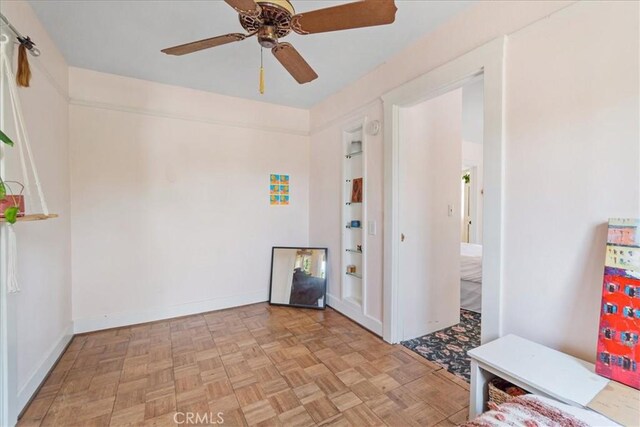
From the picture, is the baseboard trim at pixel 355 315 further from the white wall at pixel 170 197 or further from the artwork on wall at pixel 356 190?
the artwork on wall at pixel 356 190

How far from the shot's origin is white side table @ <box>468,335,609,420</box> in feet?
3.73

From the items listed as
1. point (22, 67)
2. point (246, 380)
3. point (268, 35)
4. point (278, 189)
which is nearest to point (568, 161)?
point (268, 35)

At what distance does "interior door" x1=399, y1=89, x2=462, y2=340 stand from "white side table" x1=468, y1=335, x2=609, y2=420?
1.08m

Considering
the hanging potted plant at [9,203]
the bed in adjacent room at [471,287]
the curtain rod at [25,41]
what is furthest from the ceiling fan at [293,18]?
the bed in adjacent room at [471,287]

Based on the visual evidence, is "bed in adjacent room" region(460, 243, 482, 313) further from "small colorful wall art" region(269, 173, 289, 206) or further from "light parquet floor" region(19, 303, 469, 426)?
"small colorful wall art" region(269, 173, 289, 206)

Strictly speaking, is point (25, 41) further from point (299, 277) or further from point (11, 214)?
point (299, 277)

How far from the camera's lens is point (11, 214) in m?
1.29

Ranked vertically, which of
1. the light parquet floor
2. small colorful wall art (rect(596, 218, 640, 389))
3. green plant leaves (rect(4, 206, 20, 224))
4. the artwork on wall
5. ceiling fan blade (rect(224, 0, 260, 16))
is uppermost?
ceiling fan blade (rect(224, 0, 260, 16))

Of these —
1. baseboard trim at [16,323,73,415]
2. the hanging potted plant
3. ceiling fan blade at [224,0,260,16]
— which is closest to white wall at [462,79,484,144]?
ceiling fan blade at [224,0,260,16]

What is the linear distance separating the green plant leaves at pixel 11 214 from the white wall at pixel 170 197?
1655 millimetres

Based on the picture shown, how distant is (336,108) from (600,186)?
2546mm

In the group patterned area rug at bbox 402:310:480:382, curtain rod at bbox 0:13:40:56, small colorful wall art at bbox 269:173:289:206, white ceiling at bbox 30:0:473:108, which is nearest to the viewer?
curtain rod at bbox 0:13:40:56

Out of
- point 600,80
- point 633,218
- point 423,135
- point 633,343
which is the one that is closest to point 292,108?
point 423,135

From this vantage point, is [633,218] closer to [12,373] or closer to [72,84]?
[12,373]
